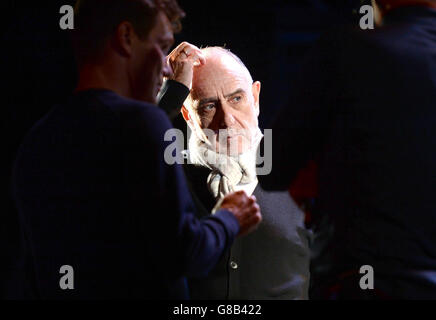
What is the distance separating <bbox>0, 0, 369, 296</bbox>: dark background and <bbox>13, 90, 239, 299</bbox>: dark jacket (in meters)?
0.75

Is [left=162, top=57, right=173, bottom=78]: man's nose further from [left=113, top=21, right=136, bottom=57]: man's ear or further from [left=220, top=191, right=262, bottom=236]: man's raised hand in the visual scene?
[left=220, top=191, right=262, bottom=236]: man's raised hand

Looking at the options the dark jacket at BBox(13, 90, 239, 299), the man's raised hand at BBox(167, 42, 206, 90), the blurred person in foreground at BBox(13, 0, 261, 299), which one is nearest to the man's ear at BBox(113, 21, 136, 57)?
the blurred person in foreground at BBox(13, 0, 261, 299)

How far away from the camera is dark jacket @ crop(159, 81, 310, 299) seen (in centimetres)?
178

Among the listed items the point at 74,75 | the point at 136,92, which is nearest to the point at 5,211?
→ the point at 74,75

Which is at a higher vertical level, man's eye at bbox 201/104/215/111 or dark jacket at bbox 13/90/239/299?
man's eye at bbox 201/104/215/111

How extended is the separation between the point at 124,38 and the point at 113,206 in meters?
0.45

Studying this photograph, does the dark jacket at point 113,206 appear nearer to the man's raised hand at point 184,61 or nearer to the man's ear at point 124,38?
the man's ear at point 124,38

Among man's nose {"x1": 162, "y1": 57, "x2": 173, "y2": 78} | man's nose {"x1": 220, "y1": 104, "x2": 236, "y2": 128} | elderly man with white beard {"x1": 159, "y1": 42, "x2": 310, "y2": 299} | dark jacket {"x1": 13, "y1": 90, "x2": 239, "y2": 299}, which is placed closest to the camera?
dark jacket {"x1": 13, "y1": 90, "x2": 239, "y2": 299}

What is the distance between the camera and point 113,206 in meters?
1.25

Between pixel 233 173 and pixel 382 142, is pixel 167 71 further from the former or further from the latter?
pixel 382 142

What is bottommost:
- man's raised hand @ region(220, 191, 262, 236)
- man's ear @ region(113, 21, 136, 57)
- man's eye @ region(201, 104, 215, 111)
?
man's raised hand @ region(220, 191, 262, 236)

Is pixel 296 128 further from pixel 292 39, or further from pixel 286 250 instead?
pixel 292 39

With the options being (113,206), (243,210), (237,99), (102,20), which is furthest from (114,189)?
(237,99)

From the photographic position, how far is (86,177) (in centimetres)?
127
